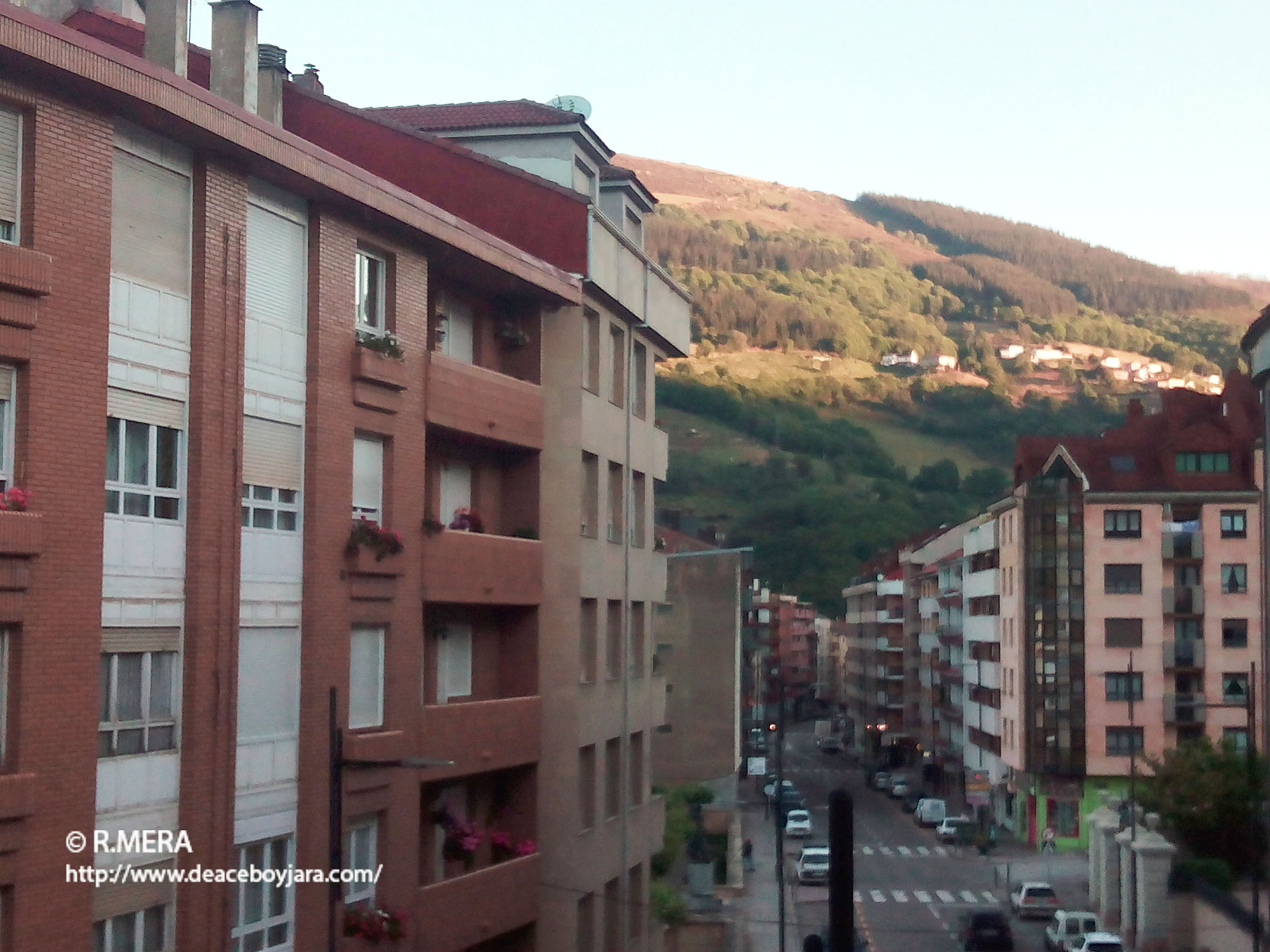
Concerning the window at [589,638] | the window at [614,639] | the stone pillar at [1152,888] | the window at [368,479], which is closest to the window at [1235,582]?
the stone pillar at [1152,888]

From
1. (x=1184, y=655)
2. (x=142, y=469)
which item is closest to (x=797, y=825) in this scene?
(x=1184, y=655)

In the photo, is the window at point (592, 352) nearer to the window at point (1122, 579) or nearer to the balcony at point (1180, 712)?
the window at point (1122, 579)

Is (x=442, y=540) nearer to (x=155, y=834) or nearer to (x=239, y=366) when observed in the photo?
(x=239, y=366)

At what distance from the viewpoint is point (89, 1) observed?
26.4 metres

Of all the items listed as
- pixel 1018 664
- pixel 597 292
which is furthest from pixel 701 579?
pixel 597 292

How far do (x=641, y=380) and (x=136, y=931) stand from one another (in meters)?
19.4

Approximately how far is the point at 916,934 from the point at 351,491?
40.7 m

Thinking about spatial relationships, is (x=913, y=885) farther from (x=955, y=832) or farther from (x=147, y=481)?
(x=147, y=481)

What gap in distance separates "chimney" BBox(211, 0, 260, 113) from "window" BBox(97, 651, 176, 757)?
25.6ft

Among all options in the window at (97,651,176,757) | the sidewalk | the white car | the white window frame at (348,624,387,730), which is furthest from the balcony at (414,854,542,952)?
the white car

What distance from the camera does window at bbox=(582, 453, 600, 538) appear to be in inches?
1147

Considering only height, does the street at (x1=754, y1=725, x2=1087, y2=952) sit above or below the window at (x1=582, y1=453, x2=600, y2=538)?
below

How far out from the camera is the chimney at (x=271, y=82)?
2636cm

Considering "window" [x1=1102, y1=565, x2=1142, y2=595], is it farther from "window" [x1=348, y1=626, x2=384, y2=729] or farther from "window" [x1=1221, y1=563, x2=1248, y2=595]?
"window" [x1=348, y1=626, x2=384, y2=729]
